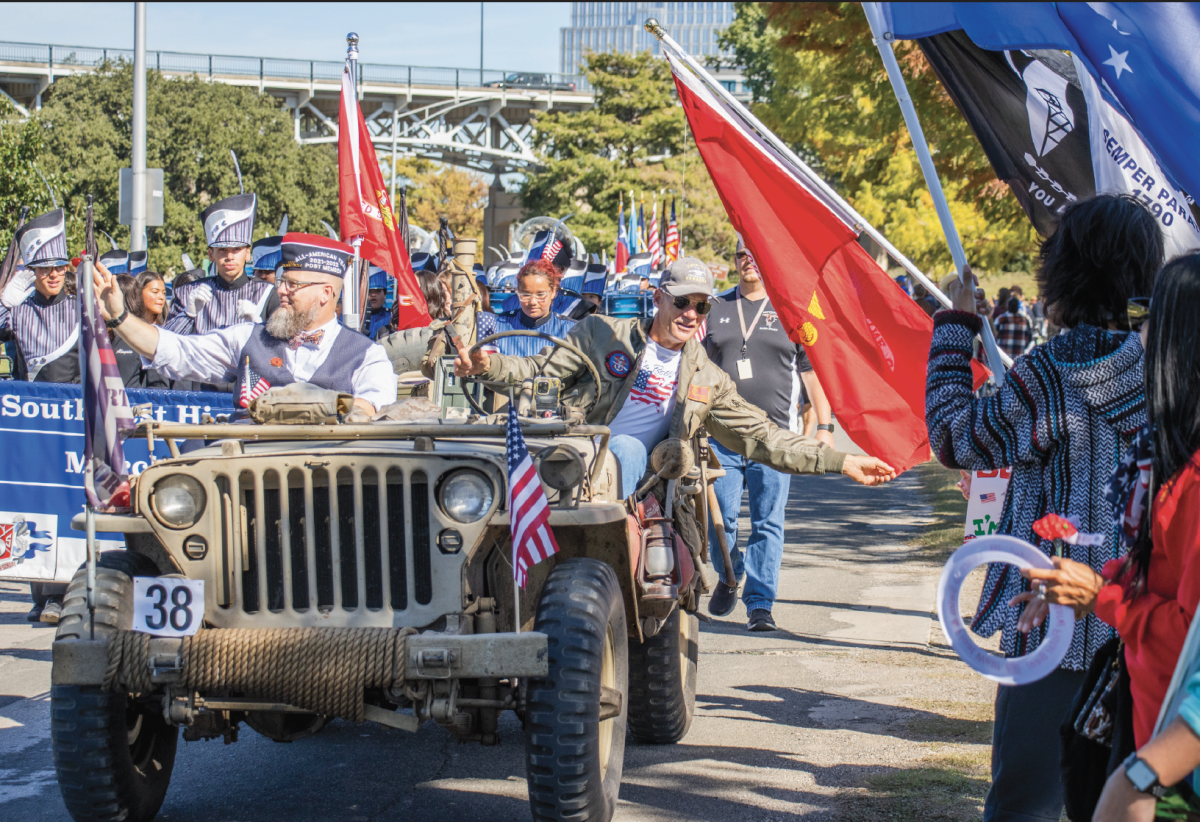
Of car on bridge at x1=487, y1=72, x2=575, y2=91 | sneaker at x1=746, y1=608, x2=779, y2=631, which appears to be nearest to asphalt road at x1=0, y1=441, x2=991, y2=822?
sneaker at x1=746, y1=608, x2=779, y2=631

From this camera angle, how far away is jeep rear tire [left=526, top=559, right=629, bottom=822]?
4.07m

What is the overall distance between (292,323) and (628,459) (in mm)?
1575

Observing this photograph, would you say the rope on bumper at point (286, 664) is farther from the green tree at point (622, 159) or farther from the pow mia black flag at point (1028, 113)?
the green tree at point (622, 159)

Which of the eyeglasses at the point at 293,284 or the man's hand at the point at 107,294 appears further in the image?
the eyeglasses at the point at 293,284

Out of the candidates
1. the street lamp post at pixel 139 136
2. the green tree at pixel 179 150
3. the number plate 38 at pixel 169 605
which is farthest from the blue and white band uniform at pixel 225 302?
the green tree at pixel 179 150

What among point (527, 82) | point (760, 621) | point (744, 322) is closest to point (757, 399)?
point (744, 322)

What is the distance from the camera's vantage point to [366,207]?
35.2 ft

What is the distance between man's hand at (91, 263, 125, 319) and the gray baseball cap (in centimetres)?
229

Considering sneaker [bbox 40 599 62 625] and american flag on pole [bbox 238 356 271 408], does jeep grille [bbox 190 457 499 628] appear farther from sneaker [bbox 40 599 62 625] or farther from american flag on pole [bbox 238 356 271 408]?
sneaker [bbox 40 599 62 625]

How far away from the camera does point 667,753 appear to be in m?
5.56

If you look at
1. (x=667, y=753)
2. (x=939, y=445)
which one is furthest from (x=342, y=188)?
(x=939, y=445)

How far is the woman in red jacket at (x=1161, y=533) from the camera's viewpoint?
246 centimetres

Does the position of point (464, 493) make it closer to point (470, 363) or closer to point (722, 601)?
point (470, 363)

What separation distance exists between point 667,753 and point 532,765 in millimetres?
1572
